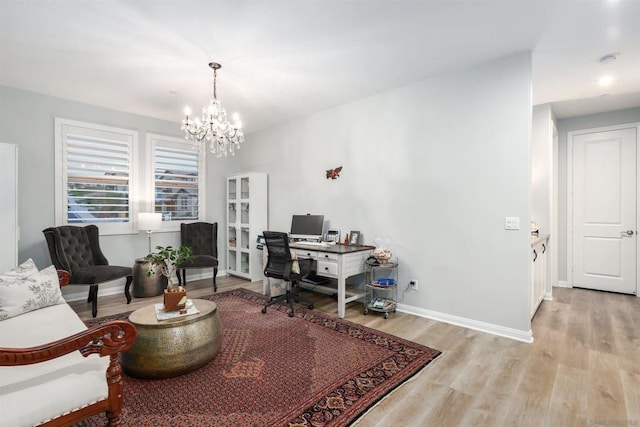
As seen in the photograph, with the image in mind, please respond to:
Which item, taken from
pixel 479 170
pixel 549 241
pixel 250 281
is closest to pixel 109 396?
pixel 479 170

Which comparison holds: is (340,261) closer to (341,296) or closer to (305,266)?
(341,296)

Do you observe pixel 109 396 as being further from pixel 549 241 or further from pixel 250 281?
pixel 549 241

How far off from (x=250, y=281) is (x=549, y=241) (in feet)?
15.4

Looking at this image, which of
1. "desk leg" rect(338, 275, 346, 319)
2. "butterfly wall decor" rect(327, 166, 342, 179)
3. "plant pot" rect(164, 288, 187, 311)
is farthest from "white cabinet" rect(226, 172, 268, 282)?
"plant pot" rect(164, 288, 187, 311)

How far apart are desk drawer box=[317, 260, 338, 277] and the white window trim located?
9.54 ft

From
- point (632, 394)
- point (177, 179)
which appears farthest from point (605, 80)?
point (177, 179)

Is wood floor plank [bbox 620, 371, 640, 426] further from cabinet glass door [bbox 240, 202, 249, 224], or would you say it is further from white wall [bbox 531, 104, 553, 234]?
cabinet glass door [bbox 240, 202, 249, 224]

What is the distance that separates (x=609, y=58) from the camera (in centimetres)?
304

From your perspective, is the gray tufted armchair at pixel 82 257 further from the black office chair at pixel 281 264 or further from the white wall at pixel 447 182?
the white wall at pixel 447 182

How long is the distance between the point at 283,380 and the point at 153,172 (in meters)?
4.17

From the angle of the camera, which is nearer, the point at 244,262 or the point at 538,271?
the point at 538,271

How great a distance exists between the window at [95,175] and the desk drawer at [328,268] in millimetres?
3123

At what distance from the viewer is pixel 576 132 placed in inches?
193

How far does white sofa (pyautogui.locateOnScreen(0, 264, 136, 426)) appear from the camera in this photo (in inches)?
52.4
